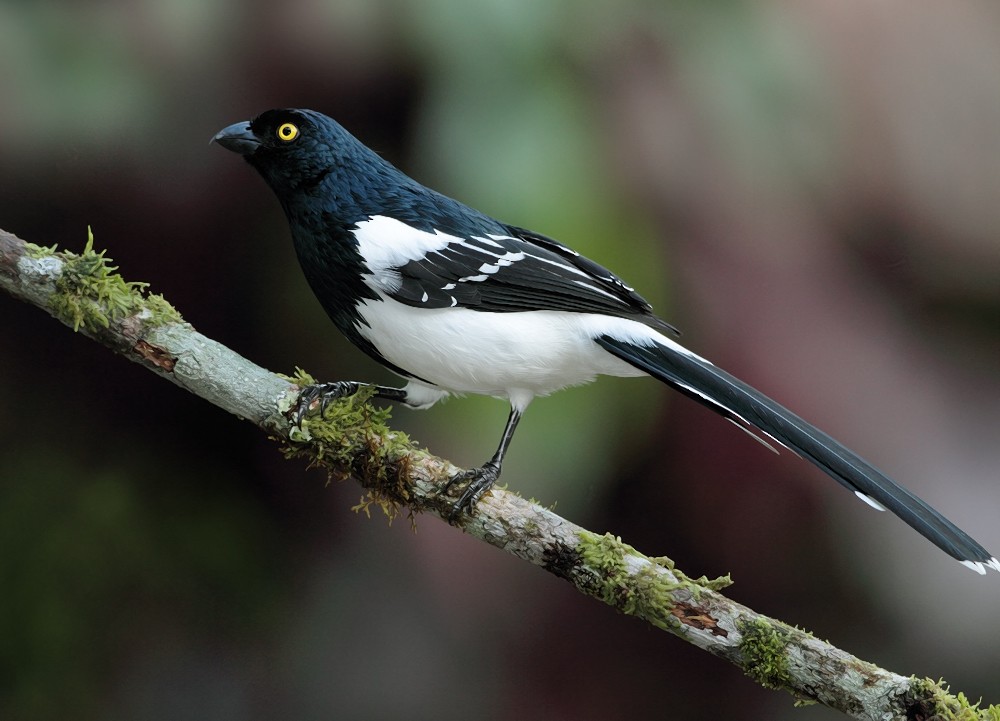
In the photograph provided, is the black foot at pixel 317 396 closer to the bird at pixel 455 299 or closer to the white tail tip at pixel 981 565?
the bird at pixel 455 299

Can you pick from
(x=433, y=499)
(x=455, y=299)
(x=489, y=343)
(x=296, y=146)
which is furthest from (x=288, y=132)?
(x=433, y=499)

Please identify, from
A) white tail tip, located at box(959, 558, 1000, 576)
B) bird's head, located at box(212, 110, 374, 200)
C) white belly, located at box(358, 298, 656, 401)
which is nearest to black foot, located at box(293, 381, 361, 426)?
white belly, located at box(358, 298, 656, 401)

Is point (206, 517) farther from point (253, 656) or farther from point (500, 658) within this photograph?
point (500, 658)

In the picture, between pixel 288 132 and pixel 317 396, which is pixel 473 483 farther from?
pixel 288 132

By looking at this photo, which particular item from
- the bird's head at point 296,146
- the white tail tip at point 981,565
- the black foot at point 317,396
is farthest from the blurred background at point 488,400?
the white tail tip at point 981,565

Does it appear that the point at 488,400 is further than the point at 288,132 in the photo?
Yes

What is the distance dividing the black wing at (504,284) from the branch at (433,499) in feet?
0.86

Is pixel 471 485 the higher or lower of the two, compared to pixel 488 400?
lower

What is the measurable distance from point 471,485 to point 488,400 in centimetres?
65

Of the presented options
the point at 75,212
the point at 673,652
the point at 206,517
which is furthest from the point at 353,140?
the point at 673,652

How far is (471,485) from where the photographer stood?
182 cm

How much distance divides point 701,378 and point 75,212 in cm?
179

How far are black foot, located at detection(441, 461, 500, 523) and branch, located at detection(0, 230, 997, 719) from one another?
0.02 m

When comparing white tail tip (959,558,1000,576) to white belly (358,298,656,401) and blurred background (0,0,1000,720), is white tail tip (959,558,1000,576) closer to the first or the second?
white belly (358,298,656,401)
